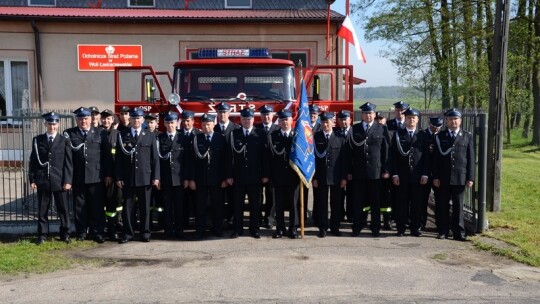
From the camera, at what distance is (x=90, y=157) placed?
8328mm

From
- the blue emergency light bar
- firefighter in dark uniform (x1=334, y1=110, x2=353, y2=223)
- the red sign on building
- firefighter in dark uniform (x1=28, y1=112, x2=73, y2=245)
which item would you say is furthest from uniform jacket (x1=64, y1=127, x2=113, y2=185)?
the red sign on building

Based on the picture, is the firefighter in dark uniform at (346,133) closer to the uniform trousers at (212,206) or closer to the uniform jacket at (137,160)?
Result: the uniform trousers at (212,206)

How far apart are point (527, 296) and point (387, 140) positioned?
3.37m

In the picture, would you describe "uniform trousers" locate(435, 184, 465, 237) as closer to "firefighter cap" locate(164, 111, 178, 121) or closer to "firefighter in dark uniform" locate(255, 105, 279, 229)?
"firefighter in dark uniform" locate(255, 105, 279, 229)

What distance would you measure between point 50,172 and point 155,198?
1.65 metres

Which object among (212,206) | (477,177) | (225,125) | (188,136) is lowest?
(212,206)

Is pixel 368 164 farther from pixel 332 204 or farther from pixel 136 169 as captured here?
pixel 136 169

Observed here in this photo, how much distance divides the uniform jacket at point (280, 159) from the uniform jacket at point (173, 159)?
4.08 ft

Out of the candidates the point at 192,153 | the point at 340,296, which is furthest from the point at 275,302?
the point at 192,153

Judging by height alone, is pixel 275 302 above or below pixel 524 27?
below

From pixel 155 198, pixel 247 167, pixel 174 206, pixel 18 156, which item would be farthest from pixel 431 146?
pixel 18 156

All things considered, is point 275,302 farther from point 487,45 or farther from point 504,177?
point 487,45

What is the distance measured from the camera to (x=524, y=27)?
2445 cm

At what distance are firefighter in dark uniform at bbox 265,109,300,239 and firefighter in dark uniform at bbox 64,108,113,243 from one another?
7.90 ft
